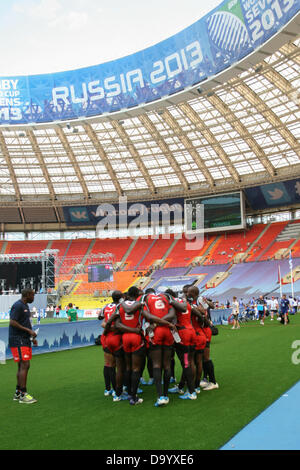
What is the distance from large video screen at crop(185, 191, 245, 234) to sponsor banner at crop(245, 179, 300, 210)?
2.26 metres

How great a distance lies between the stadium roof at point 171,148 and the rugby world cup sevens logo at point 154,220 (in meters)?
2.13

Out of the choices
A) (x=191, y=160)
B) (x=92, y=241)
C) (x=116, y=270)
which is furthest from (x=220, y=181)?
(x=92, y=241)

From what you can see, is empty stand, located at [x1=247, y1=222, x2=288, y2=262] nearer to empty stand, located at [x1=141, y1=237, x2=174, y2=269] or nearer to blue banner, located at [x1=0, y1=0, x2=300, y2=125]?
empty stand, located at [x1=141, y1=237, x2=174, y2=269]

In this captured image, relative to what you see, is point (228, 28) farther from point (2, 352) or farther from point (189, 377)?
point (189, 377)

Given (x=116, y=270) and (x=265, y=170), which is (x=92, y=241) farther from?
(x=265, y=170)

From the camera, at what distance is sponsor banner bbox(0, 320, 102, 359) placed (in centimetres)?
1564

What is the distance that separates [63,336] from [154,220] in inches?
1612

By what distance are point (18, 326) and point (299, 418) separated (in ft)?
14.5

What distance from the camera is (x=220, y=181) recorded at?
49.0 metres

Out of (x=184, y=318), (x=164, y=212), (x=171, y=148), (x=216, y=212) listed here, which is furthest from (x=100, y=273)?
(x=184, y=318)

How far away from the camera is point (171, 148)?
4372 centimetres

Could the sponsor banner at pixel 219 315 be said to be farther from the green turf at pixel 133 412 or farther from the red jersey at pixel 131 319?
the red jersey at pixel 131 319

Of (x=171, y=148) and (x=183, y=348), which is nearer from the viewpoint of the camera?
(x=183, y=348)

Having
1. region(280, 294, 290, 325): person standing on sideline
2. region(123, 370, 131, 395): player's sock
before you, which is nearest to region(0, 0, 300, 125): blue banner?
region(280, 294, 290, 325): person standing on sideline
